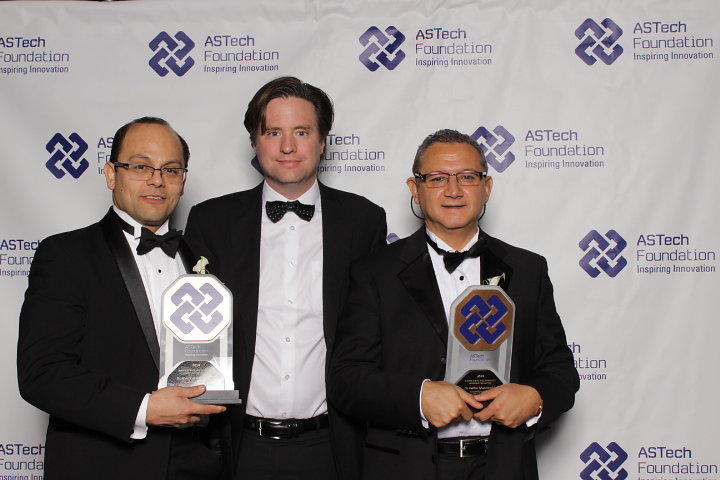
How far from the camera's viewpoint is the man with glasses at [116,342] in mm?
1845

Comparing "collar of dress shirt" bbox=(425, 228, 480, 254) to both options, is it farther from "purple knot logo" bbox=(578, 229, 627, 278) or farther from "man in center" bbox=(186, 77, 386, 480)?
"purple knot logo" bbox=(578, 229, 627, 278)

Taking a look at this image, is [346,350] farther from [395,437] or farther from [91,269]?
[91,269]

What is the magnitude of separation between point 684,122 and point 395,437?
2.13 meters

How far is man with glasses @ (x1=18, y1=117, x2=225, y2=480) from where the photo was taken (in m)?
1.84

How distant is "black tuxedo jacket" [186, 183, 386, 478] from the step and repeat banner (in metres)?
0.74

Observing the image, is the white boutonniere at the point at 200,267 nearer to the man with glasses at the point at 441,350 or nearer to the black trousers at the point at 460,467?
the man with glasses at the point at 441,350

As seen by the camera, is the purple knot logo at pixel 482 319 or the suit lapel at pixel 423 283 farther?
the suit lapel at pixel 423 283

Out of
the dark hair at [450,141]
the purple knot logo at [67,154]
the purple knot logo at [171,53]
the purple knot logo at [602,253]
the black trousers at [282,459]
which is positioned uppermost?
the purple knot logo at [171,53]

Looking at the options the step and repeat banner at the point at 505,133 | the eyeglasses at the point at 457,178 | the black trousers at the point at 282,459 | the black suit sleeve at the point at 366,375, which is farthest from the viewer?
the step and repeat banner at the point at 505,133

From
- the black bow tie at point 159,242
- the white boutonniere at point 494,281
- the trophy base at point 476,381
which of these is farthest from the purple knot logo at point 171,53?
the trophy base at point 476,381

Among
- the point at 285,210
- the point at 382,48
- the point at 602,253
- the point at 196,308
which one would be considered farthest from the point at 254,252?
the point at 602,253

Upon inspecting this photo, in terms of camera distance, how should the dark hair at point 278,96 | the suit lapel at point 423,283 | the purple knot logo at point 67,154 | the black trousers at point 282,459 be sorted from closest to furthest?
the suit lapel at point 423,283
the black trousers at point 282,459
the dark hair at point 278,96
the purple knot logo at point 67,154

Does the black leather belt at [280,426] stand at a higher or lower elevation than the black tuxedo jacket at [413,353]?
lower

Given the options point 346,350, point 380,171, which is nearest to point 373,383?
point 346,350
